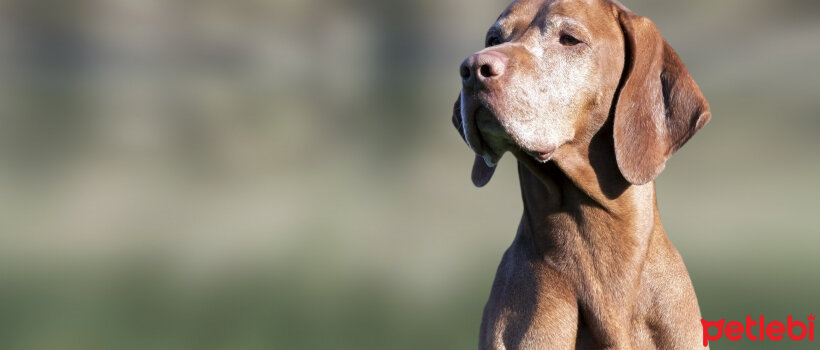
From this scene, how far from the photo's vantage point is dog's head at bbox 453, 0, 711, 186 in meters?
4.36

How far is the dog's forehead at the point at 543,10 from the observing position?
4.70 metres

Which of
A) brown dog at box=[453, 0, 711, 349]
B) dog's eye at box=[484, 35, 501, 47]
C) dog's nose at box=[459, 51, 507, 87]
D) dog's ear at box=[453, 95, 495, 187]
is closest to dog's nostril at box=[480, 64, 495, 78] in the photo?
dog's nose at box=[459, 51, 507, 87]

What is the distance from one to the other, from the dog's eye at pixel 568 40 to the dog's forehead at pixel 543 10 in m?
0.10

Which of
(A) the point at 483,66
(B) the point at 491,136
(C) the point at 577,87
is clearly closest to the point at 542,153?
(B) the point at 491,136

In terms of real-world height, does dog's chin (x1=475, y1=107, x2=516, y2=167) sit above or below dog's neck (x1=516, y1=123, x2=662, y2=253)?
above

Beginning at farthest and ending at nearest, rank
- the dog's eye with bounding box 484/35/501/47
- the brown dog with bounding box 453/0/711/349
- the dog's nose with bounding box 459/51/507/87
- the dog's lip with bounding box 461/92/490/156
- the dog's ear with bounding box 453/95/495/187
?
1. the dog's ear with bounding box 453/95/495/187
2. the dog's eye with bounding box 484/35/501/47
3. the brown dog with bounding box 453/0/711/349
4. the dog's lip with bounding box 461/92/490/156
5. the dog's nose with bounding box 459/51/507/87

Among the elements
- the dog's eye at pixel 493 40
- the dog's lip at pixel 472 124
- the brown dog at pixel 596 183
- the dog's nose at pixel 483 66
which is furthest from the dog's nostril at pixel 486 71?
the dog's eye at pixel 493 40

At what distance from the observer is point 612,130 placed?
15.3 ft

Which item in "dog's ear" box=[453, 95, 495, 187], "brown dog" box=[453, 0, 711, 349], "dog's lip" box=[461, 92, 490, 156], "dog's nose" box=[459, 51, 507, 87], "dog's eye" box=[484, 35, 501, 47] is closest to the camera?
"dog's nose" box=[459, 51, 507, 87]

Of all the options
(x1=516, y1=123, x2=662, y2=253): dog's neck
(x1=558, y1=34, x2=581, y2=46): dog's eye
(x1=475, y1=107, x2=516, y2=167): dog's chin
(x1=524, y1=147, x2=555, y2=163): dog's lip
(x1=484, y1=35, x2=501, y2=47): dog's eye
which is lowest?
(x1=516, y1=123, x2=662, y2=253): dog's neck

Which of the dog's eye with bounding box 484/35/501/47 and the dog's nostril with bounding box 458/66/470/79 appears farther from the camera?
the dog's eye with bounding box 484/35/501/47

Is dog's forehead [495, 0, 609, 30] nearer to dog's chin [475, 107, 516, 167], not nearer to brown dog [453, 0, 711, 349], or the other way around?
brown dog [453, 0, 711, 349]

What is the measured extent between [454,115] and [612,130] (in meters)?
0.81

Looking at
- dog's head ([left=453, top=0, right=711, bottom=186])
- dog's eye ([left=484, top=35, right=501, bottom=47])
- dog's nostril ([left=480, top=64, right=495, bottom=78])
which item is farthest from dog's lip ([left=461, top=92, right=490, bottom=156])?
dog's eye ([left=484, top=35, right=501, bottom=47])
